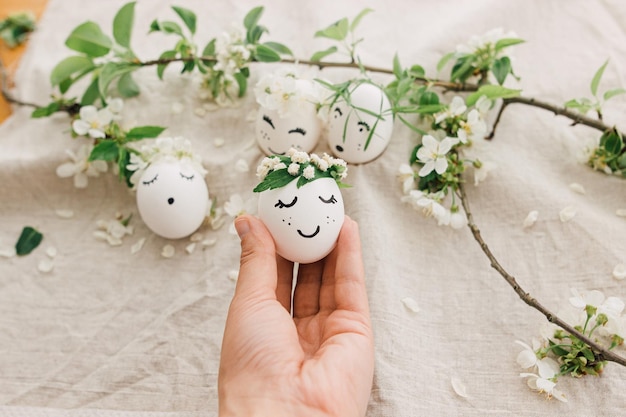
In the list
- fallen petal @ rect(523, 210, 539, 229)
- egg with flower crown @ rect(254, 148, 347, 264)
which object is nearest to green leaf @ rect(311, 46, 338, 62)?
egg with flower crown @ rect(254, 148, 347, 264)

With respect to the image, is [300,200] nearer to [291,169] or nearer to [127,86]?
[291,169]

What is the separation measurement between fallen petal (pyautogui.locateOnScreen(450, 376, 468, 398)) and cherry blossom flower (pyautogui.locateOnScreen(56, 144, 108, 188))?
0.75m

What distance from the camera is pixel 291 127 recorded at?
0.96m

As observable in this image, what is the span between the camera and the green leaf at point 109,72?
1.06 m

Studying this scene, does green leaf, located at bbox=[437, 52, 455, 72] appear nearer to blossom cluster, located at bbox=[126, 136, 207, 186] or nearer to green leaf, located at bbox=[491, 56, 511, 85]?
green leaf, located at bbox=[491, 56, 511, 85]

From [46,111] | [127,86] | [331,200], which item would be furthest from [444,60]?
[46,111]

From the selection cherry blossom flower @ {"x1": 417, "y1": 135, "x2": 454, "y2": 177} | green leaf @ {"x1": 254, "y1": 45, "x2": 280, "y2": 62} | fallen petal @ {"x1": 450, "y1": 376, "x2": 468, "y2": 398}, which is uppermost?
green leaf @ {"x1": 254, "y1": 45, "x2": 280, "y2": 62}

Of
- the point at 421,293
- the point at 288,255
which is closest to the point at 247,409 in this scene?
the point at 288,255

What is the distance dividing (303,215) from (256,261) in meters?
0.09

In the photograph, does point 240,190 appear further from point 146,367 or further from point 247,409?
point 247,409

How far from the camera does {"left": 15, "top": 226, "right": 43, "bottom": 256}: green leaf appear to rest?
108 centimetres

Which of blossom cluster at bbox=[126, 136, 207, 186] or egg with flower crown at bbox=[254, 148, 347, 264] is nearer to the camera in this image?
egg with flower crown at bbox=[254, 148, 347, 264]

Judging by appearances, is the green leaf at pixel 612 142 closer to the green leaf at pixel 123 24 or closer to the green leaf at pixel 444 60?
the green leaf at pixel 444 60

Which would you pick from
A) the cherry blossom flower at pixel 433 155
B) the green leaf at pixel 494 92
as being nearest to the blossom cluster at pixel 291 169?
the cherry blossom flower at pixel 433 155
